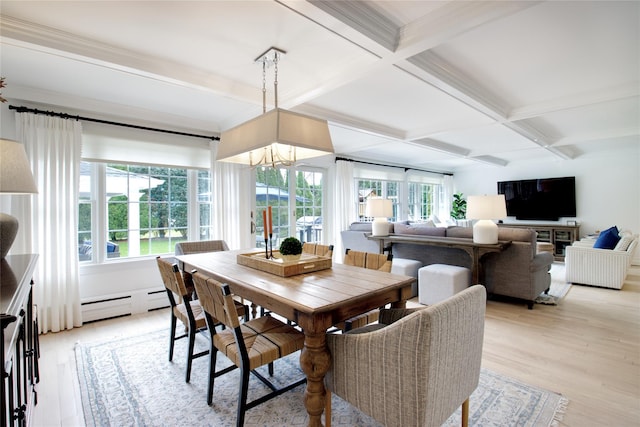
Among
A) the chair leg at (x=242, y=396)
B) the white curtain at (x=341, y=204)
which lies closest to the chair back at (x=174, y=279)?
the chair leg at (x=242, y=396)

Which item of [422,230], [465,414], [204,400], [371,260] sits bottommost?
[204,400]

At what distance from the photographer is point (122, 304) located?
3.50m

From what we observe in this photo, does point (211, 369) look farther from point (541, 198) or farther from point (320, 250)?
point (541, 198)

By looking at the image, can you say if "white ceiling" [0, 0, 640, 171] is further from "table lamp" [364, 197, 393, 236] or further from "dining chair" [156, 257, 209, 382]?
"dining chair" [156, 257, 209, 382]

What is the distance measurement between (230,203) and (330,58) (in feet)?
8.25

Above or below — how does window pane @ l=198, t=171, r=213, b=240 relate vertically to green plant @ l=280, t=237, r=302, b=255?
above

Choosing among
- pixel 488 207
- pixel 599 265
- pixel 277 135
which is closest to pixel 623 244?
pixel 599 265

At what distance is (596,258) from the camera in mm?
4383

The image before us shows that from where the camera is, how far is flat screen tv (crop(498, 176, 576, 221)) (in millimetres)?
7098

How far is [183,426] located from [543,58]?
361cm

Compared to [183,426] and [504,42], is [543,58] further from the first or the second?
[183,426]

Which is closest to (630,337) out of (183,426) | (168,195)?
(183,426)

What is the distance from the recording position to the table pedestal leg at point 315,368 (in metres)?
1.48

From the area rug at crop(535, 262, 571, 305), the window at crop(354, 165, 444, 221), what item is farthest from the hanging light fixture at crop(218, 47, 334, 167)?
the window at crop(354, 165, 444, 221)
